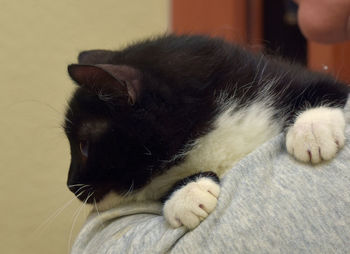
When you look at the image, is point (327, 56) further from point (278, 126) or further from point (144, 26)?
point (278, 126)

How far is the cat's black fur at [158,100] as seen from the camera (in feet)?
2.36

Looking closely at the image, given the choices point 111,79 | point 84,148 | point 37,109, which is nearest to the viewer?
point 111,79

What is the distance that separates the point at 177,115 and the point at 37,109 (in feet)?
2.36

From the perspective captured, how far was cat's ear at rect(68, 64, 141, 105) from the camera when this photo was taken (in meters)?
0.67

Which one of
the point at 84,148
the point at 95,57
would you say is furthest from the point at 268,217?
the point at 95,57

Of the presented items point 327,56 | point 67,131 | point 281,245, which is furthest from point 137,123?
point 327,56

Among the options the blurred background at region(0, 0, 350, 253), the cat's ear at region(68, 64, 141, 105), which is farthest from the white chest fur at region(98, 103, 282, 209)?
the blurred background at region(0, 0, 350, 253)

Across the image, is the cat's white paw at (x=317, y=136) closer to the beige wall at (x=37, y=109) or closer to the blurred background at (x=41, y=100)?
the blurred background at (x=41, y=100)

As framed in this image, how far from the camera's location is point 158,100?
28.6 inches

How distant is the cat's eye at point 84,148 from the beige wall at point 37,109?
413mm

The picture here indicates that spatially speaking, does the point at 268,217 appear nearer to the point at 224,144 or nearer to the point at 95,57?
the point at 224,144

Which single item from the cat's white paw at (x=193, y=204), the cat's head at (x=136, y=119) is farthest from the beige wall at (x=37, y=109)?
the cat's white paw at (x=193, y=204)

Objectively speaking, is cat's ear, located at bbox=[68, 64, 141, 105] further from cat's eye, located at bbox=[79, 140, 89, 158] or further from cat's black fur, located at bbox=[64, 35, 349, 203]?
cat's eye, located at bbox=[79, 140, 89, 158]

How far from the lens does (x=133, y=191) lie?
2.50 ft
